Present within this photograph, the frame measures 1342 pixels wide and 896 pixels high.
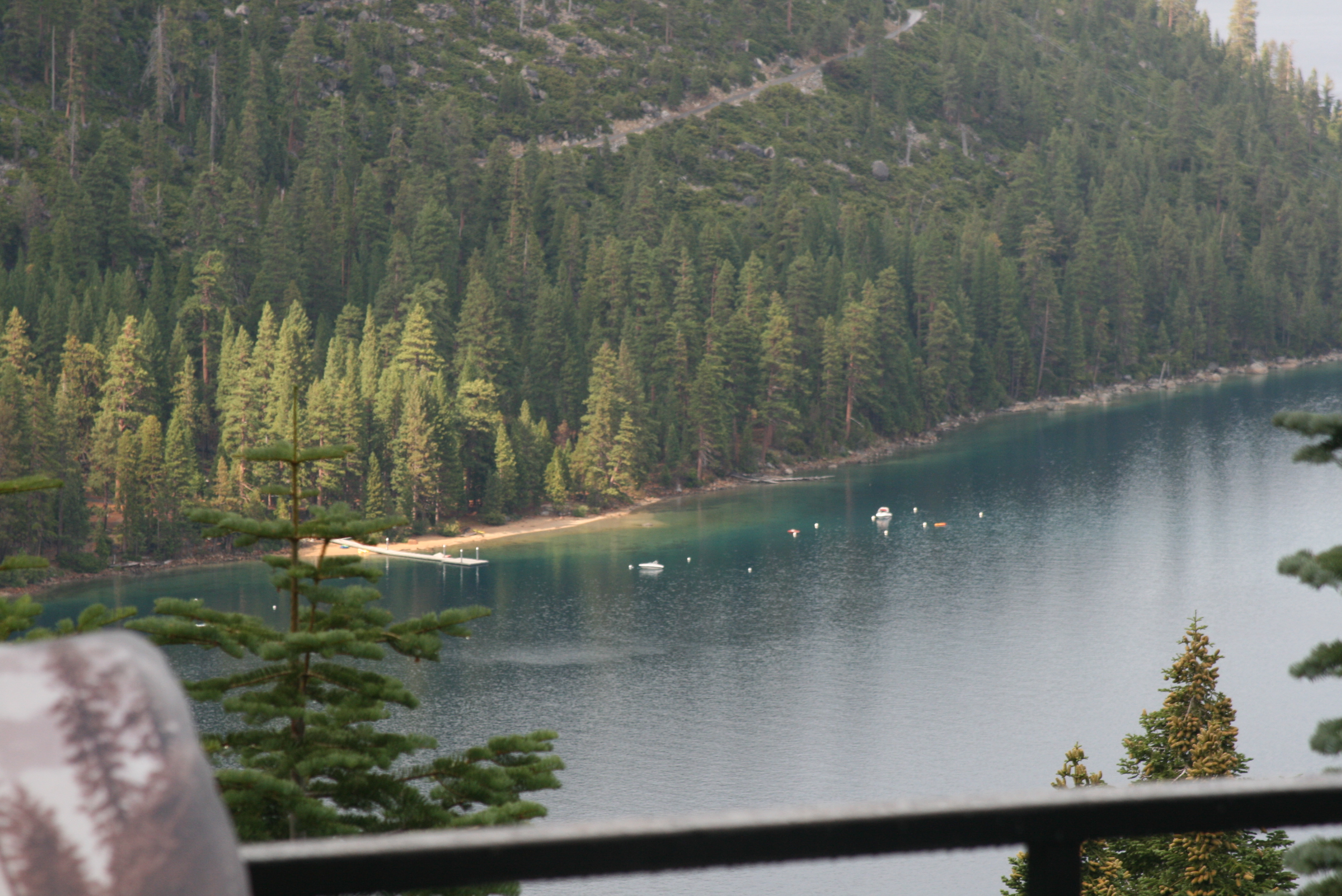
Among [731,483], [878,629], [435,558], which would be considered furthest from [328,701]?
[731,483]

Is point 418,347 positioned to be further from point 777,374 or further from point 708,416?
point 777,374

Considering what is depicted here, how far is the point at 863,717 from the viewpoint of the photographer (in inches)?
1923

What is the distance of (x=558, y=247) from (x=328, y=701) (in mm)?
87304

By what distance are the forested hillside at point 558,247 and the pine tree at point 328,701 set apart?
5780 cm

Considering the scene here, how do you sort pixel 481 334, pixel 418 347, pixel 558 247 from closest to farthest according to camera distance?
pixel 418 347, pixel 481 334, pixel 558 247

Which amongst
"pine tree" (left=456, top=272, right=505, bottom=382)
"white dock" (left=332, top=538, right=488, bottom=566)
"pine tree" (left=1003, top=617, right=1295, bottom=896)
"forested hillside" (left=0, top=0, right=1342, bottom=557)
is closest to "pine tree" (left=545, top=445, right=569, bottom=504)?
"forested hillside" (left=0, top=0, right=1342, bottom=557)

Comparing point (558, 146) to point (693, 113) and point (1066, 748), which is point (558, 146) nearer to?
point (693, 113)

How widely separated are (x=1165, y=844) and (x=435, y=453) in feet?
189

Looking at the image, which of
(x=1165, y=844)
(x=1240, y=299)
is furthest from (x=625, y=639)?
(x=1240, y=299)

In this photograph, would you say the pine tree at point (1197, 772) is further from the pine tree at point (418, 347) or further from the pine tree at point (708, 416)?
the pine tree at point (418, 347)

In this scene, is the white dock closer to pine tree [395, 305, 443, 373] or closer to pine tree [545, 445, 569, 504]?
pine tree [545, 445, 569, 504]

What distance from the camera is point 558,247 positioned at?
99312 mm

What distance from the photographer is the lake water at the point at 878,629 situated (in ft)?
144

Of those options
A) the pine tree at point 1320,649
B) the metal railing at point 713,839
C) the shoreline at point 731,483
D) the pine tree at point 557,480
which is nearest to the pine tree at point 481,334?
the pine tree at point 557,480
